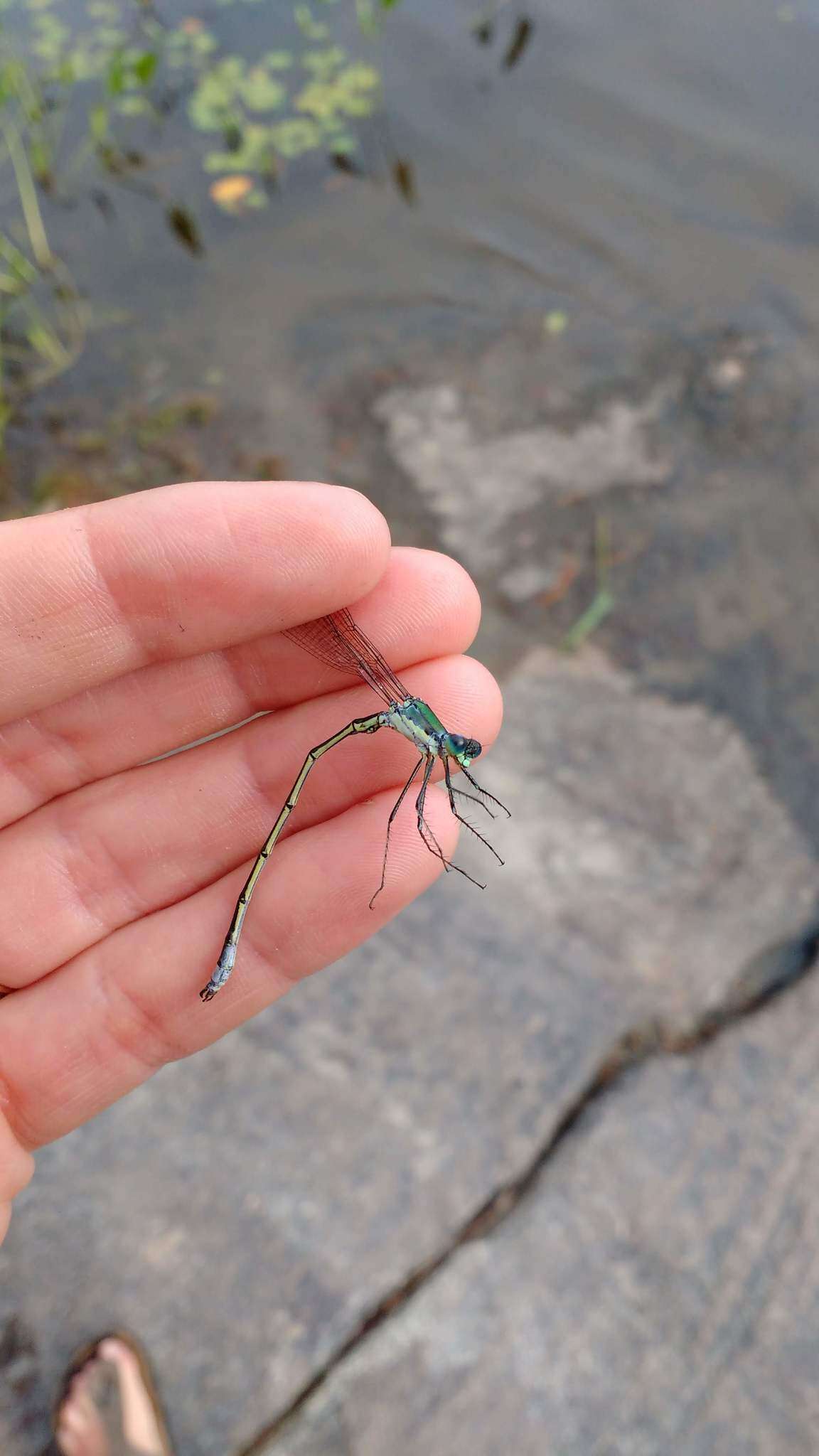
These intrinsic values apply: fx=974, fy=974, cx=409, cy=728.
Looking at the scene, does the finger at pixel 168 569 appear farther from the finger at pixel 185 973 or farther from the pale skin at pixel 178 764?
the finger at pixel 185 973

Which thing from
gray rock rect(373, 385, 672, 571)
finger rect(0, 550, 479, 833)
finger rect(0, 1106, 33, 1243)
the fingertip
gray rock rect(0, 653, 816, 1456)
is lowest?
gray rock rect(0, 653, 816, 1456)

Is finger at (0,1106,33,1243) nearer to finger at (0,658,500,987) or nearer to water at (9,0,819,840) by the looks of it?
finger at (0,658,500,987)

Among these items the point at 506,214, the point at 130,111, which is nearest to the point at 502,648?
the point at 506,214

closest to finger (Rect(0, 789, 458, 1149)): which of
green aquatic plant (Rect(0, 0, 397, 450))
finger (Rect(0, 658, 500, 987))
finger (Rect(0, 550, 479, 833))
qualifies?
finger (Rect(0, 658, 500, 987))

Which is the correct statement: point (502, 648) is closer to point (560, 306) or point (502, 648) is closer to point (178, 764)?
point (178, 764)

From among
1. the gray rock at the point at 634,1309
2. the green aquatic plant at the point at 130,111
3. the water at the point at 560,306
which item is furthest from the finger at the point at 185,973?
the green aquatic plant at the point at 130,111
